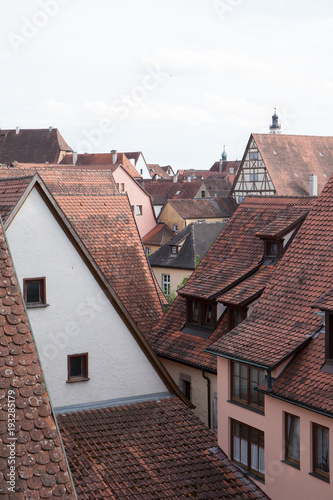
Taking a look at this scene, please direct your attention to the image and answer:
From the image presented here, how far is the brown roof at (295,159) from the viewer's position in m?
58.2

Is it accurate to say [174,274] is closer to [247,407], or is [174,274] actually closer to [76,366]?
[76,366]

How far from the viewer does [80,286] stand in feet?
52.6

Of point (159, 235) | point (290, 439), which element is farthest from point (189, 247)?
point (290, 439)

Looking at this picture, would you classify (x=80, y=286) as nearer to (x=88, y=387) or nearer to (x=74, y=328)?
(x=74, y=328)

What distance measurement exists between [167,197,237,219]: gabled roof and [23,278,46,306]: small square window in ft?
166

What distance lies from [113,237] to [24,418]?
573 inches

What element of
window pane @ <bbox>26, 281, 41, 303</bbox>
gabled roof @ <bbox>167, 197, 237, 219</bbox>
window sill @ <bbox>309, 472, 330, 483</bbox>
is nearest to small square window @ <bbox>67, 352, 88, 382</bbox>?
window pane @ <bbox>26, 281, 41, 303</bbox>

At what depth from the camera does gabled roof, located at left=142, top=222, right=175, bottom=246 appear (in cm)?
6328

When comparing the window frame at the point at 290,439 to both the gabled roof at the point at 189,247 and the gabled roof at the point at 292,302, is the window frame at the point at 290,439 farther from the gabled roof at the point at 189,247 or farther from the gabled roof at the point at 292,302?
the gabled roof at the point at 189,247

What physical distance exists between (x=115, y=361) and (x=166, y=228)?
4840 cm

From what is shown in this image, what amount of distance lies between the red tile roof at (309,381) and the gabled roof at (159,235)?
158ft

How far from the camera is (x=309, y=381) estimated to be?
14164 mm

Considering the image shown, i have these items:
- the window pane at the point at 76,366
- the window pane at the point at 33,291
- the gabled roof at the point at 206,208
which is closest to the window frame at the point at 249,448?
the window pane at the point at 76,366

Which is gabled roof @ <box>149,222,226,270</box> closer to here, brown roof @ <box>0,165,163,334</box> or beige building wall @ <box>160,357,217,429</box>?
brown roof @ <box>0,165,163,334</box>
